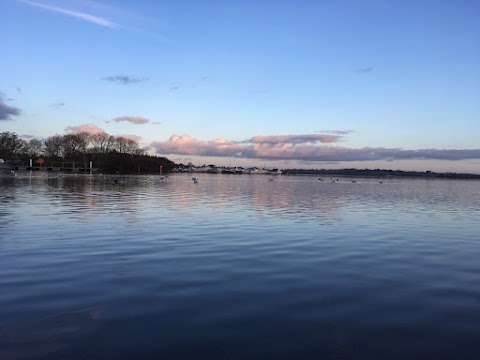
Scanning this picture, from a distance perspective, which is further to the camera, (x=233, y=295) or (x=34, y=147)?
(x=34, y=147)

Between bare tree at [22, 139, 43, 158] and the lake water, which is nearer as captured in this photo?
the lake water

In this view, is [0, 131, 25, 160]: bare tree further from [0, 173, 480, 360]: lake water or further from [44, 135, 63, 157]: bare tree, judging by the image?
[0, 173, 480, 360]: lake water

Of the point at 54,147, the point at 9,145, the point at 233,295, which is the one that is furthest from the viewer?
the point at 54,147

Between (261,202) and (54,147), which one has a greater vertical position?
(54,147)

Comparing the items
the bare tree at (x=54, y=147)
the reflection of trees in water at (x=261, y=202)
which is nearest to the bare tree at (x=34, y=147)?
the bare tree at (x=54, y=147)

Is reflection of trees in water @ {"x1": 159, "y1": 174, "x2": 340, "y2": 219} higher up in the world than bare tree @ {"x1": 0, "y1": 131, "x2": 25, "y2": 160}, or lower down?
lower down

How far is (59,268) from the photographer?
38.9 ft

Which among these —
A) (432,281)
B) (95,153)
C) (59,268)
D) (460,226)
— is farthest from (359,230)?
(95,153)

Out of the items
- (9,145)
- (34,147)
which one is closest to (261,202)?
(9,145)

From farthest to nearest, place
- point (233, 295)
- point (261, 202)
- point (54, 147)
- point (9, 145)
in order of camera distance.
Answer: point (54, 147), point (9, 145), point (261, 202), point (233, 295)

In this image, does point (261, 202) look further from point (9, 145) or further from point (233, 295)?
point (9, 145)

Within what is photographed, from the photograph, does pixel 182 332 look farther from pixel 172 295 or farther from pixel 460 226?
pixel 460 226

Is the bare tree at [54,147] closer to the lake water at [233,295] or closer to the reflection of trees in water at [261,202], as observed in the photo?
the reflection of trees in water at [261,202]

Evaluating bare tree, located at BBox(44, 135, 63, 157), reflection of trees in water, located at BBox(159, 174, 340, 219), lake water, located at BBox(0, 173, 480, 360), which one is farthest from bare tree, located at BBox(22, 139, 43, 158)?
lake water, located at BBox(0, 173, 480, 360)
